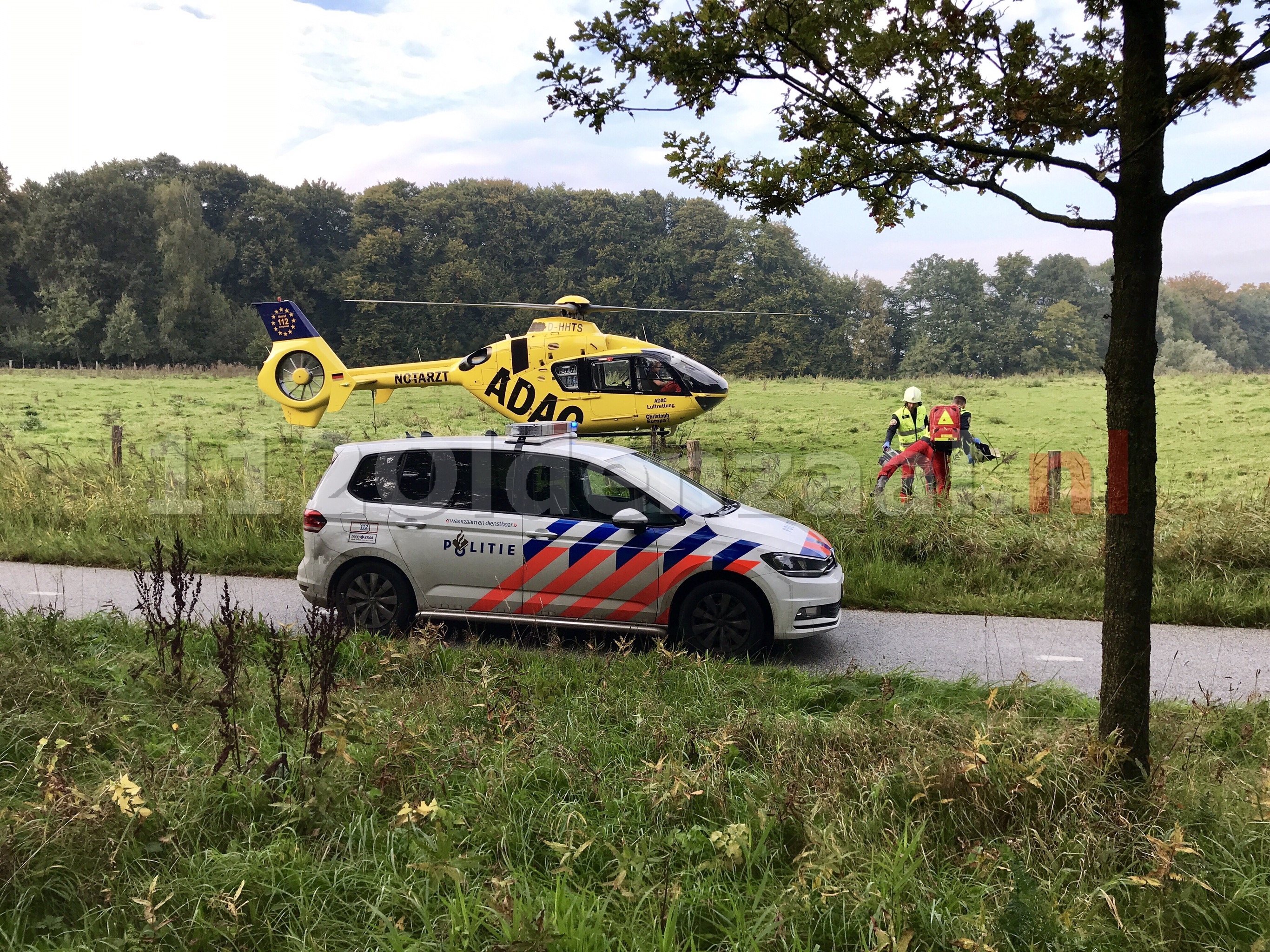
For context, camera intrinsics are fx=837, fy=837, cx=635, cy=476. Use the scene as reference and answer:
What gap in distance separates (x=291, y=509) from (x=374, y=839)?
9.01m

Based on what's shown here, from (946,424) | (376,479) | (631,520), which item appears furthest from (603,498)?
(946,424)

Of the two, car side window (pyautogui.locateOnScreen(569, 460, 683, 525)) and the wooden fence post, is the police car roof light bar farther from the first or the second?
the wooden fence post

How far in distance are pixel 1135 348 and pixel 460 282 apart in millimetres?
64405

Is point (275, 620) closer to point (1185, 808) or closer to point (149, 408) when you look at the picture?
point (1185, 808)

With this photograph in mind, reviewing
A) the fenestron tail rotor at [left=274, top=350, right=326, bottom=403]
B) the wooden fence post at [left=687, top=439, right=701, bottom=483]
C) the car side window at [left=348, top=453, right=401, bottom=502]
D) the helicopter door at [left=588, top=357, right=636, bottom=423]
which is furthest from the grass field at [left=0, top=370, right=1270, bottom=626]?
the car side window at [left=348, top=453, right=401, bottom=502]

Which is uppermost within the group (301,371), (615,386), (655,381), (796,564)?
(301,371)

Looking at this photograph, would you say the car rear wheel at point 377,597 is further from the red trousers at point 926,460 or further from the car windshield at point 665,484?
the red trousers at point 926,460

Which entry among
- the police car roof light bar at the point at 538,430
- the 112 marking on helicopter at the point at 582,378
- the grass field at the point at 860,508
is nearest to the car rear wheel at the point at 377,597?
the police car roof light bar at the point at 538,430

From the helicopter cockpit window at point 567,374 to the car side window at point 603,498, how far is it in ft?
34.9

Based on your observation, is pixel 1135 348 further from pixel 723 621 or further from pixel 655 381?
pixel 655 381

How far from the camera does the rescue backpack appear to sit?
12.3m

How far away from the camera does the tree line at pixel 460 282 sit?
60.4 meters

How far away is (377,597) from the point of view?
24.2 ft

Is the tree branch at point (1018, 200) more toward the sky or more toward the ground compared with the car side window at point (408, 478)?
more toward the sky
